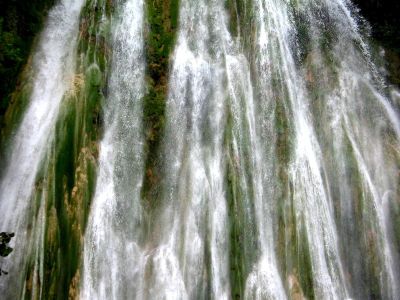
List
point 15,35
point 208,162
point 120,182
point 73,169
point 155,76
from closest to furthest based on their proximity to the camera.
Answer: point 73,169, point 120,182, point 208,162, point 15,35, point 155,76

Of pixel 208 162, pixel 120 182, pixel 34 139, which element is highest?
pixel 34 139

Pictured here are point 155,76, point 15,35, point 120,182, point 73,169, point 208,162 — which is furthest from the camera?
point 155,76

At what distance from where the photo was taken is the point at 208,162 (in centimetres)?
1109

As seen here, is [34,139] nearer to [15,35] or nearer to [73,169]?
[73,169]

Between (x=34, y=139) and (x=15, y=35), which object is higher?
(x=15, y=35)

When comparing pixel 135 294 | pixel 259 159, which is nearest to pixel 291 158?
pixel 259 159

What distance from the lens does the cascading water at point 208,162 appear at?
9828 millimetres

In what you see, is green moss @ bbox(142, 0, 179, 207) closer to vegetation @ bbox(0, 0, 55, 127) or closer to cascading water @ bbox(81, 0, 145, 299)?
cascading water @ bbox(81, 0, 145, 299)

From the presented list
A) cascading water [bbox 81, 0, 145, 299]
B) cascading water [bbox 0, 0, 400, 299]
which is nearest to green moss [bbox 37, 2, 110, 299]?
cascading water [bbox 0, 0, 400, 299]

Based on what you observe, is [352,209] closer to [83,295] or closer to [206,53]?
[206,53]

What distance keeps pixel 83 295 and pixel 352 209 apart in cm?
712

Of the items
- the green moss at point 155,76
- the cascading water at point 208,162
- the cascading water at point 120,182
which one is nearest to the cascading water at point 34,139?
the cascading water at point 208,162

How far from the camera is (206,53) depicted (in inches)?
497

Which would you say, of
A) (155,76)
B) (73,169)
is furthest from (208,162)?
(73,169)
